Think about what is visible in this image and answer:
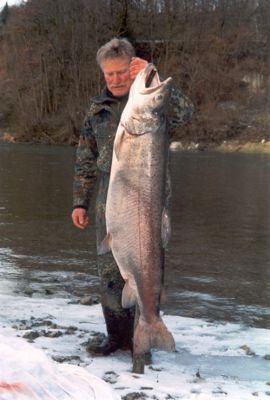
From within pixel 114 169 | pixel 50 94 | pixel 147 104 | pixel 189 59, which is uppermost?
pixel 147 104

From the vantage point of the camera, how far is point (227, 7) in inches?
2362

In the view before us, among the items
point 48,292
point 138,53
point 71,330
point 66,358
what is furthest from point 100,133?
point 138,53

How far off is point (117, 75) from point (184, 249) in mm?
6234

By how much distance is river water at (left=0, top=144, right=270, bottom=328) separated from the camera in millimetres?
7473

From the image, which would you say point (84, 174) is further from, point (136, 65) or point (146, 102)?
point (146, 102)

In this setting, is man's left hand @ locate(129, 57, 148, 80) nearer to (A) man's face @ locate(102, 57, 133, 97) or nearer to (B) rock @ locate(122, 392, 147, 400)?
(A) man's face @ locate(102, 57, 133, 97)

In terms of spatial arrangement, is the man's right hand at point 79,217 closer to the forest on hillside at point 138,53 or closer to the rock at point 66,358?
the rock at point 66,358

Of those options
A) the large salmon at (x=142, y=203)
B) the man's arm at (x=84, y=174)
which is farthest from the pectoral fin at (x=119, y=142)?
the man's arm at (x=84, y=174)

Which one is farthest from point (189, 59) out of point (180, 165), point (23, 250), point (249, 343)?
point (249, 343)

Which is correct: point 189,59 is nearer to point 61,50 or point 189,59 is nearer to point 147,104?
point 61,50

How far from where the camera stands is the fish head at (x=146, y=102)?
334cm

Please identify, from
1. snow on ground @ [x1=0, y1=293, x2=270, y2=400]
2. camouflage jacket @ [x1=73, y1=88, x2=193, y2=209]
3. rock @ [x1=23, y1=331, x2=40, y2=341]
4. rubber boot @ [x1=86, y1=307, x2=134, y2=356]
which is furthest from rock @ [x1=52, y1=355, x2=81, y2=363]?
camouflage jacket @ [x1=73, y1=88, x2=193, y2=209]

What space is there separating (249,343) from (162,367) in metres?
1.11

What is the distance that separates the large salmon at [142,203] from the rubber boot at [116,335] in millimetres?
887
